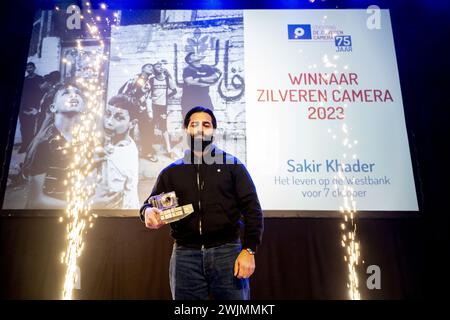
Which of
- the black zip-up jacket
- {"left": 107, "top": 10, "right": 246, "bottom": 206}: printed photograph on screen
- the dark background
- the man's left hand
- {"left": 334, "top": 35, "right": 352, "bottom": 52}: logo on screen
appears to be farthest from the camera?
{"left": 334, "top": 35, "right": 352, "bottom": 52}: logo on screen

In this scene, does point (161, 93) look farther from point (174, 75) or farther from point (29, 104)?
point (29, 104)

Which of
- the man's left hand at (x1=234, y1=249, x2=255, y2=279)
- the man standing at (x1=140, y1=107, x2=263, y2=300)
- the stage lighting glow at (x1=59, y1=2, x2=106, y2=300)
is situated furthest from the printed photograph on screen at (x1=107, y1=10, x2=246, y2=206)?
the man's left hand at (x1=234, y1=249, x2=255, y2=279)

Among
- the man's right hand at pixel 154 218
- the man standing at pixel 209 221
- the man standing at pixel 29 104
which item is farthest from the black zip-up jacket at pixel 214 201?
the man standing at pixel 29 104

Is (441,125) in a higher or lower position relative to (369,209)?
higher

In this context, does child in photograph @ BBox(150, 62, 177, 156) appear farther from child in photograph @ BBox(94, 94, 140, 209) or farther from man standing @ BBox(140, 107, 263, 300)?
man standing @ BBox(140, 107, 263, 300)

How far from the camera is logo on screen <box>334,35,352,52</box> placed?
8.30 feet

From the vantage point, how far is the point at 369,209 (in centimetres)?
224

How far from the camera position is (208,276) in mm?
1432

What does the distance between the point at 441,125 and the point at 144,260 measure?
8.12 feet

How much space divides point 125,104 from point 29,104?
0.74 m

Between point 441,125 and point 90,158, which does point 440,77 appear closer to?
point 441,125

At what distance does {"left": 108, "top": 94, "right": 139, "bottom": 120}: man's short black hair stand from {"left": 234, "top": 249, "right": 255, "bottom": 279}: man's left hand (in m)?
1.46

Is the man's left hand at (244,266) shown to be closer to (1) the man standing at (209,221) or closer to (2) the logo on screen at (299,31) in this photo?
(1) the man standing at (209,221)
